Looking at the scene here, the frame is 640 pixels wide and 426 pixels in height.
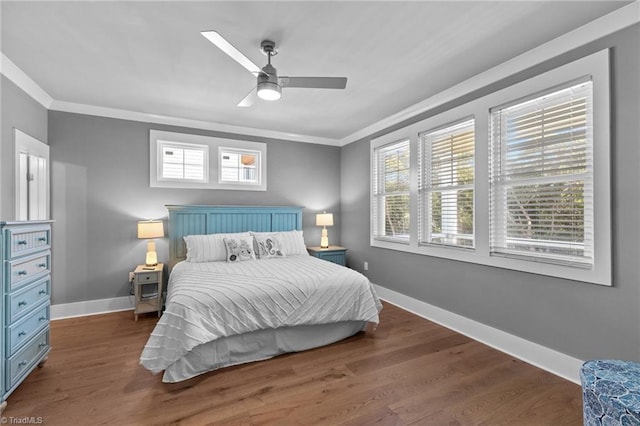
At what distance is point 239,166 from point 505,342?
421cm

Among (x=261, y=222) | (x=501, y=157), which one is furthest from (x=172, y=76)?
(x=501, y=157)

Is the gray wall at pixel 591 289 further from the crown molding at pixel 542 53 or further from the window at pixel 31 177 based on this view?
the window at pixel 31 177

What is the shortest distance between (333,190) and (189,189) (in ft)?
8.19

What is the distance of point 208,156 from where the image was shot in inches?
180

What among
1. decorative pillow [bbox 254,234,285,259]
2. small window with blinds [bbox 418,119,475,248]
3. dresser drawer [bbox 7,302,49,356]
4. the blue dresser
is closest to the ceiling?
small window with blinds [bbox 418,119,475,248]

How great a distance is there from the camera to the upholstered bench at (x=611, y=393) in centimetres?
139

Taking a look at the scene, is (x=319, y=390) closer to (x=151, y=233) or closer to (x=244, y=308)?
(x=244, y=308)

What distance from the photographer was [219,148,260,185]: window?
4734mm

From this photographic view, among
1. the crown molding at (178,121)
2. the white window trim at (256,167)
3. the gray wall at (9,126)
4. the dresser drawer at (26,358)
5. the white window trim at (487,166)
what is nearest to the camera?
Answer: the dresser drawer at (26,358)

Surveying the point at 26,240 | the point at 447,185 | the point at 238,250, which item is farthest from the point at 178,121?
the point at 447,185

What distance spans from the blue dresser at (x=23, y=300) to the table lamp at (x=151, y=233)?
3.92ft

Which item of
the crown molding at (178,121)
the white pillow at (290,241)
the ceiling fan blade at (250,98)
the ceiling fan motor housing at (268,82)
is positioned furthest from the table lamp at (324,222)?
the ceiling fan motor housing at (268,82)

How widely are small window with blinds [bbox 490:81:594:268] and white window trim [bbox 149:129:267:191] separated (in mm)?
3386

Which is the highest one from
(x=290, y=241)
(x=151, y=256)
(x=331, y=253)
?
(x=290, y=241)
